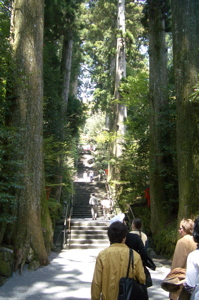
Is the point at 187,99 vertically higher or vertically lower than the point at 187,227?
higher

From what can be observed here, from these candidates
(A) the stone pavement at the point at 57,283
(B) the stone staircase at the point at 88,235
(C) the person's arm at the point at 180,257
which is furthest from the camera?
(B) the stone staircase at the point at 88,235

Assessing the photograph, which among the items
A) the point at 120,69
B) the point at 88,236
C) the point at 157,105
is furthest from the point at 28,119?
the point at 120,69

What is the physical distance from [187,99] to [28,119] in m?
4.24

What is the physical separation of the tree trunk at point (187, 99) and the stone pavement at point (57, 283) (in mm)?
2202

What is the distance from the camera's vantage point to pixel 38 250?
24.2 ft

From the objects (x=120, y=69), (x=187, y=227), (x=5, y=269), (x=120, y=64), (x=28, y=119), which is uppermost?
(x=120, y=64)

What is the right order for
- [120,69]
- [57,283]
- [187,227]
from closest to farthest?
[187,227] → [57,283] → [120,69]

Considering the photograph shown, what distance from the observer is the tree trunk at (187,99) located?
8102mm

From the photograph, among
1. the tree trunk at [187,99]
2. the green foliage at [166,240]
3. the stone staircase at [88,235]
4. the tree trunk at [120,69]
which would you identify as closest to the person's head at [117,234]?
the tree trunk at [187,99]

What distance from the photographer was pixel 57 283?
20.6 feet

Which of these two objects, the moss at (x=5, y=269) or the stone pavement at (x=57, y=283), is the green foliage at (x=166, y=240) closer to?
the stone pavement at (x=57, y=283)

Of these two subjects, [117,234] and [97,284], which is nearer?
[97,284]

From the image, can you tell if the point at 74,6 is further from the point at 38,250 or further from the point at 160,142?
the point at 38,250

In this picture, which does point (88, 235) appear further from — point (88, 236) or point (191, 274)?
point (191, 274)
